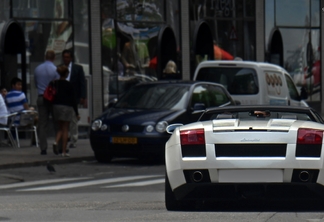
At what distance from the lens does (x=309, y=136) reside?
8.66 meters

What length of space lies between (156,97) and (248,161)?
8.95 m

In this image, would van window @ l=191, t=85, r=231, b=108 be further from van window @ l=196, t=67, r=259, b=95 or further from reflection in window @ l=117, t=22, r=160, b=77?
reflection in window @ l=117, t=22, r=160, b=77

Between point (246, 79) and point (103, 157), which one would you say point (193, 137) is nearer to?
point (103, 157)

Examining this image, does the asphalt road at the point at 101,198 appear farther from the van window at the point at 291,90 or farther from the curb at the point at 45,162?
the van window at the point at 291,90

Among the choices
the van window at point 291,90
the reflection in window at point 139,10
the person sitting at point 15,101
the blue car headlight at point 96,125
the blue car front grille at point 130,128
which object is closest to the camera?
the blue car front grille at point 130,128

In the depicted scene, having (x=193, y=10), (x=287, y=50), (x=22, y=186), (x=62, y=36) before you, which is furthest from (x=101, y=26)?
(x=22, y=186)

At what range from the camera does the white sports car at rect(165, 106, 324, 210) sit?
860cm

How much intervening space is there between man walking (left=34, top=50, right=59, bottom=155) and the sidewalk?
1.16ft

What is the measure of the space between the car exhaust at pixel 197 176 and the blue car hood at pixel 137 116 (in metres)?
7.72

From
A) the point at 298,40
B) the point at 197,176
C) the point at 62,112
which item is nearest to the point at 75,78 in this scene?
the point at 62,112

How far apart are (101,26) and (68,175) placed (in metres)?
11.1

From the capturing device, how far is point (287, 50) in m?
32.7

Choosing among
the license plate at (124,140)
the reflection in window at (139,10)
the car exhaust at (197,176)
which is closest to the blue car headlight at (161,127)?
the license plate at (124,140)

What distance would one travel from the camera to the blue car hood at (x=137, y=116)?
1658 cm
